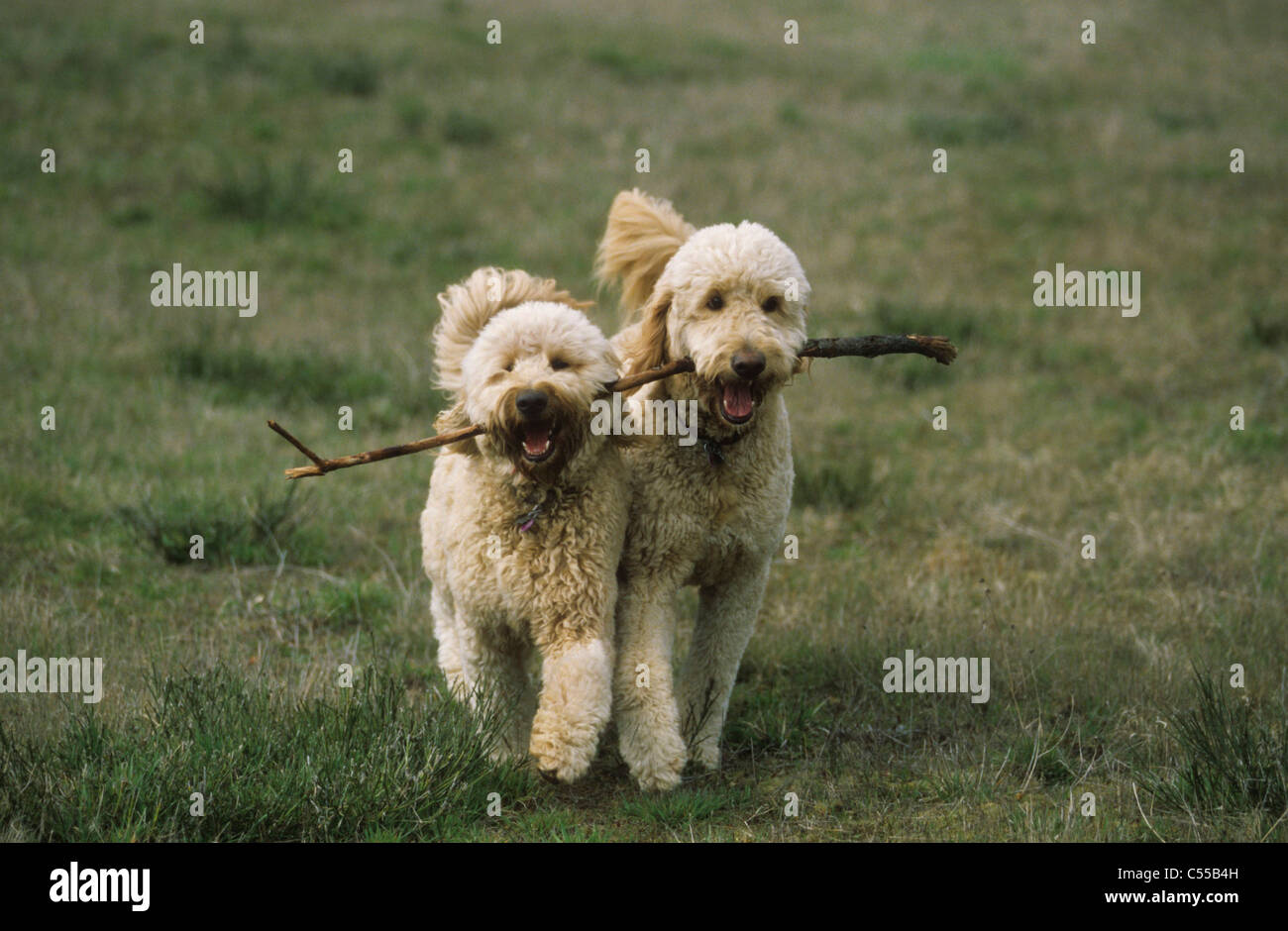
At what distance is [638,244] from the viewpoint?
17.0 ft

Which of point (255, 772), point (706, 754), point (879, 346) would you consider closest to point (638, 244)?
point (879, 346)

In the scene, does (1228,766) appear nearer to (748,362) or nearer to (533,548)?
(748,362)

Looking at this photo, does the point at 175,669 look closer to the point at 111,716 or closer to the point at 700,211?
the point at 111,716

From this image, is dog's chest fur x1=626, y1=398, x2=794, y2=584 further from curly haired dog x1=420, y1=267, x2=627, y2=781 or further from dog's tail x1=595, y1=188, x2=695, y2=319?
dog's tail x1=595, y1=188, x2=695, y2=319

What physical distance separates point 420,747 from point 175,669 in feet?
4.80

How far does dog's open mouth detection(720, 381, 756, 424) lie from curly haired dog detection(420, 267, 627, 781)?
0.40 m

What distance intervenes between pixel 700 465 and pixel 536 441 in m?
0.76

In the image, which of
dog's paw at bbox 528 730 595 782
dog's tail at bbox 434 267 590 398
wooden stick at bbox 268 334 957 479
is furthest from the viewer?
dog's tail at bbox 434 267 590 398

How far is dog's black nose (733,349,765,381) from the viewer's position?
4.40m

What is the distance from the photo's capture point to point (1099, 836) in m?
4.27

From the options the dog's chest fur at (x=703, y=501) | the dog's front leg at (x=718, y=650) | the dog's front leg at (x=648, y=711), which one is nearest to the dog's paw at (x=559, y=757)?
the dog's front leg at (x=648, y=711)

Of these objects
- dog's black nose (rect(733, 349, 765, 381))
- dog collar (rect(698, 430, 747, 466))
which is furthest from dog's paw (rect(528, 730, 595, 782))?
dog's black nose (rect(733, 349, 765, 381))

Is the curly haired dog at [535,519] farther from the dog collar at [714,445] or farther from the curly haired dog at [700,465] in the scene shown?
the dog collar at [714,445]

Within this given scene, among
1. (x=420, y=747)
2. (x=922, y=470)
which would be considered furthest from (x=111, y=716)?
(x=922, y=470)
